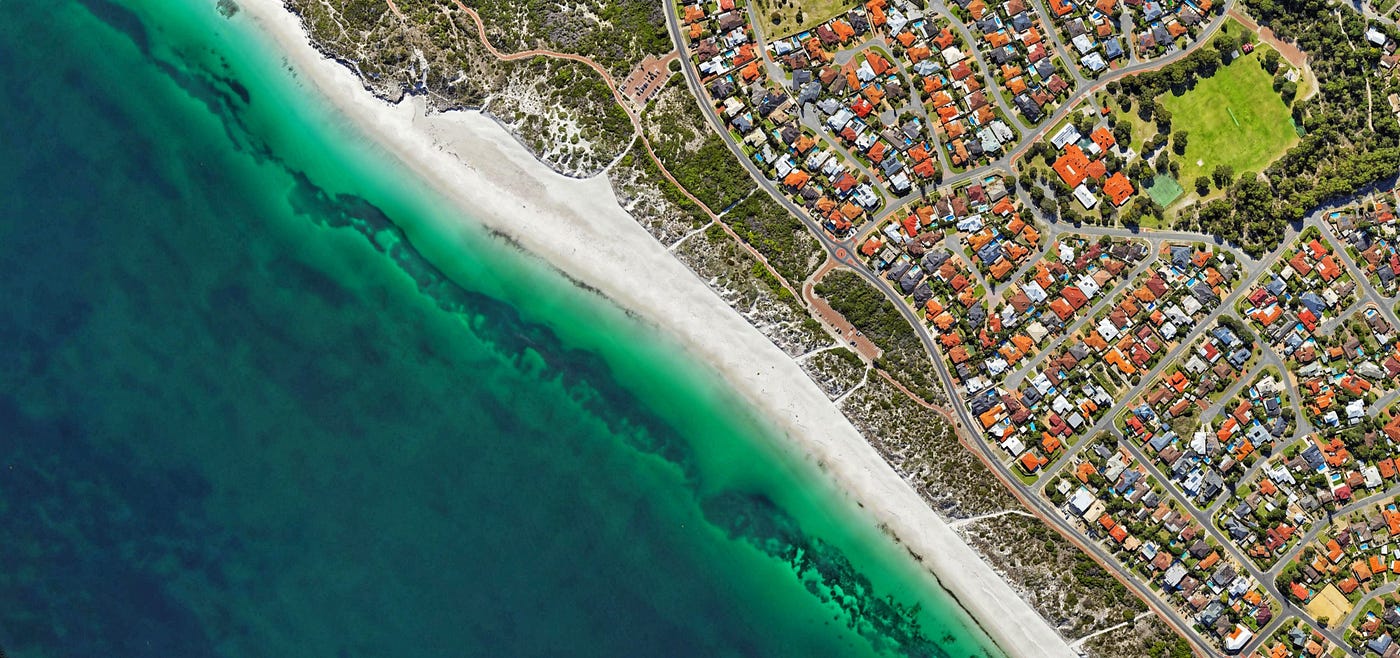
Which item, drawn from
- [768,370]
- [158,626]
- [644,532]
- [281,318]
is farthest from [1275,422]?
[158,626]

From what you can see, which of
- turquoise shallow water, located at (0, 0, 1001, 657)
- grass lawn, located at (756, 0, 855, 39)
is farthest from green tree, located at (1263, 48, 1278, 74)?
turquoise shallow water, located at (0, 0, 1001, 657)

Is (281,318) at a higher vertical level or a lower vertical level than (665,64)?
lower

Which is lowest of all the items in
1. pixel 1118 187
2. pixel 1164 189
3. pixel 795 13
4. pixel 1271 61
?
pixel 795 13

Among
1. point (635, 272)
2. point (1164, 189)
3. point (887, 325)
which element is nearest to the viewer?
point (635, 272)

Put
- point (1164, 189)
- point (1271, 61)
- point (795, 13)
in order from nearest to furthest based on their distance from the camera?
point (795, 13) → point (1164, 189) → point (1271, 61)

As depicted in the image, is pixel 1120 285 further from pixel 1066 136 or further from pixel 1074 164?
pixel 1066 136

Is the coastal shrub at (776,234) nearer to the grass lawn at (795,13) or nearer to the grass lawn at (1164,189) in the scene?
the grass lawn at (795,13)

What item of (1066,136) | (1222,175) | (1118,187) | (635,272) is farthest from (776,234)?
(1222,175)

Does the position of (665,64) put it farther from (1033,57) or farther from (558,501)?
(558,501)
